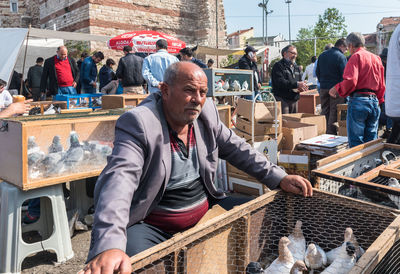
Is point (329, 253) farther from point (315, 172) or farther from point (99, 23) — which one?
point (99, 23)

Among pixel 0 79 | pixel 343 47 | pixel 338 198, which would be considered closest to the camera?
pixel 338 198

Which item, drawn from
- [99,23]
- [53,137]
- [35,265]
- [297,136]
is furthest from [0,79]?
[99,23]

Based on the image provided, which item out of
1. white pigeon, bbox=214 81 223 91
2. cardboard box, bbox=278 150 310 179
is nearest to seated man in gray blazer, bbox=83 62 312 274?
cardboard box, bbox=278 150 310 179

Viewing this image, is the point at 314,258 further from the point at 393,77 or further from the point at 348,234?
the point at 393,77

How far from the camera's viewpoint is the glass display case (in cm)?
599

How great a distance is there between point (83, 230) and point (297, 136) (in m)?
2.79

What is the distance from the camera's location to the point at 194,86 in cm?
178

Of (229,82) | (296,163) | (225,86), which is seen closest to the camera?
(296,163)

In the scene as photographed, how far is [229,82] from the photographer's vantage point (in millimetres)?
6668

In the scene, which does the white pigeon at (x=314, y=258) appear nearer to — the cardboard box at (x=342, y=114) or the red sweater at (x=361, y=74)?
the red sweater at (x=361, y=74)

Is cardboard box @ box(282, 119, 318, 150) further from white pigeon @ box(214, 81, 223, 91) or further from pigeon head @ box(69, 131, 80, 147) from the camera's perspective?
pigeon head @ box(69, 131, 80, 147)

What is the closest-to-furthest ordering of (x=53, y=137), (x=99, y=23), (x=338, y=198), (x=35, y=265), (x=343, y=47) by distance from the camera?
(x=338, y=198) < (x=35, y=265) < (x=53, y=137) < (x=343, y=47) < (x=99, y=23)

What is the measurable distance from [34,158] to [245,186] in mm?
2284

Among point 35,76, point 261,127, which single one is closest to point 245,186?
point 261,127
